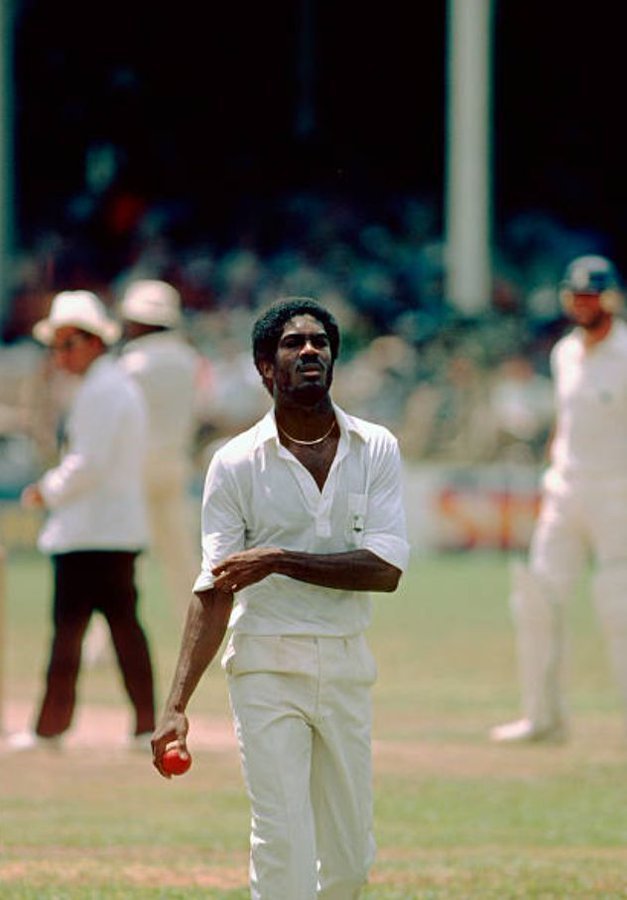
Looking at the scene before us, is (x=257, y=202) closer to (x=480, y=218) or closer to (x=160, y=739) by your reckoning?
(x=480, y=218)

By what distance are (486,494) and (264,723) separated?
18.4 m

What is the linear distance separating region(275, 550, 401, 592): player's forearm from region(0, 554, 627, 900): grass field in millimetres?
1938

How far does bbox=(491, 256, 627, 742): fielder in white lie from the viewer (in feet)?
38.2

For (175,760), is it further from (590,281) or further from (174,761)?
(590,281)

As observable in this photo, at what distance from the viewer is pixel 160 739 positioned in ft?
20.6

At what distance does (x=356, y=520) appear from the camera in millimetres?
6512

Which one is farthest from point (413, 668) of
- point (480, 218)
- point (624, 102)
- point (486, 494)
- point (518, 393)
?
point (624, 102)

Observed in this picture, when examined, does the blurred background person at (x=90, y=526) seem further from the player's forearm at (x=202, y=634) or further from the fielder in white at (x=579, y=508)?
the player's forearm at (x=202, y=634)

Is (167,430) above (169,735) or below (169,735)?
above

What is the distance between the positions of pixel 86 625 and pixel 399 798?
1.79 m

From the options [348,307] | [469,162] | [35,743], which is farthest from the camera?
[348,307]

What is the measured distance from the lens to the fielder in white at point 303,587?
21.0 ft

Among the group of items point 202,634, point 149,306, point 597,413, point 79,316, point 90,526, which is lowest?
point 202,634

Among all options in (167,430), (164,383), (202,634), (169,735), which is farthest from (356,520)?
(167,430)
